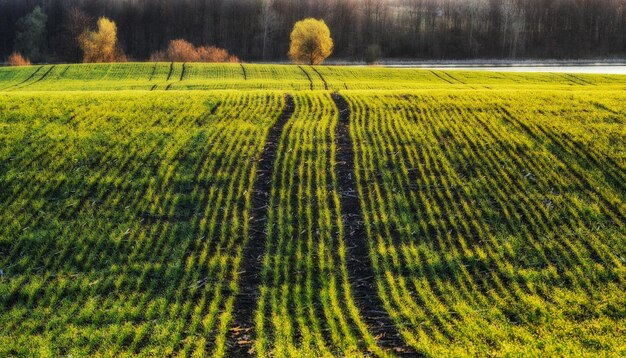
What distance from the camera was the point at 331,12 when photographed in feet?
427

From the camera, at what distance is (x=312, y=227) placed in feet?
60.0

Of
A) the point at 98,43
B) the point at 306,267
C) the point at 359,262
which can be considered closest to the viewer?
the point at 306,267

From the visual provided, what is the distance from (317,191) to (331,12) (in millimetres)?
115176

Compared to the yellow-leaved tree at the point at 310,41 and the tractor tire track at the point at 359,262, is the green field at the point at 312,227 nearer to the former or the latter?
the tractor tire track at the point at 359,262

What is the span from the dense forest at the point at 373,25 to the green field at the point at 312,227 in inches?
3668

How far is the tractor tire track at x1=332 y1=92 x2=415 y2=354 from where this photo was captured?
1284 cm

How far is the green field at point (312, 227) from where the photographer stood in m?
13.0

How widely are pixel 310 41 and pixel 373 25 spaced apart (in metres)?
48.8

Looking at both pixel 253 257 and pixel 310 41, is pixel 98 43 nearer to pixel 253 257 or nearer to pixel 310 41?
pixel 310 41

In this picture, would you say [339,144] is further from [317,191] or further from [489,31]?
[489,31]

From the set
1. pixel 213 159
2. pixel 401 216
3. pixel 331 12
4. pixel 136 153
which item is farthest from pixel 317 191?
pixel 331 12

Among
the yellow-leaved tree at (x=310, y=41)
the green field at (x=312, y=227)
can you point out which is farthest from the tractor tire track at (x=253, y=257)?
the yellow-leaved tree at (x=310, y=41)

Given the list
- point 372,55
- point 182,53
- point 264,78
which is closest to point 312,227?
point 264,78

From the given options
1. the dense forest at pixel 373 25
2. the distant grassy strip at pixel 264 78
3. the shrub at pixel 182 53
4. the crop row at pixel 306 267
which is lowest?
the crop row at pixel 306 267
